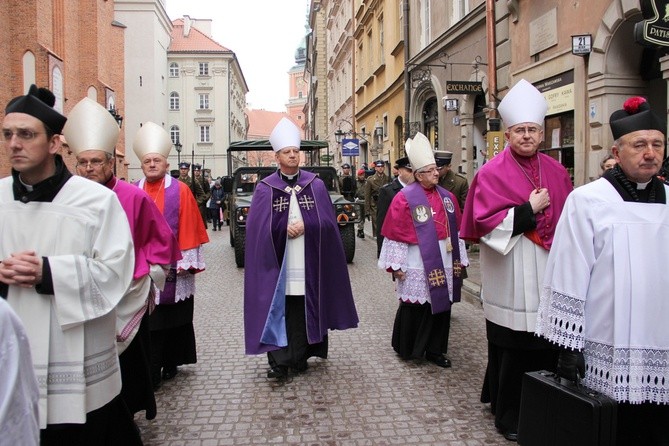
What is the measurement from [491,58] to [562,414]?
11405 millimetres

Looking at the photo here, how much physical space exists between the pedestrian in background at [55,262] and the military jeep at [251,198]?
7237 mm

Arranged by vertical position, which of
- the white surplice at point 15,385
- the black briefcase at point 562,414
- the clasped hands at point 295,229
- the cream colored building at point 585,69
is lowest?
the black briefcase at point 562,414

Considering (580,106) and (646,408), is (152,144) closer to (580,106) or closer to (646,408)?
(646,408)

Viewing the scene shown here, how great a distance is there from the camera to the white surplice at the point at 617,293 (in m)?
2.82

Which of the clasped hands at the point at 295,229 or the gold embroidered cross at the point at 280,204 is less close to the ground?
the gold embroidered cross at the point at 280,204

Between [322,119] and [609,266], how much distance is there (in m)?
49.2

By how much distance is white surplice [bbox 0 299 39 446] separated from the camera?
1.50 metres

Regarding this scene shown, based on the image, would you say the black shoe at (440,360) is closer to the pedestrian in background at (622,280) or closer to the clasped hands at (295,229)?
the clasped hands at (295,229)

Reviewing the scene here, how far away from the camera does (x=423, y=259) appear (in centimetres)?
558

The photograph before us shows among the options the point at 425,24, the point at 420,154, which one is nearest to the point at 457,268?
the point at 420,154

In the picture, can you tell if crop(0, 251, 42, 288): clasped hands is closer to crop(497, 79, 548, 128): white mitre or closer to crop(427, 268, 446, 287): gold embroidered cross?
crop(497, 79, 548, 128): white mitre

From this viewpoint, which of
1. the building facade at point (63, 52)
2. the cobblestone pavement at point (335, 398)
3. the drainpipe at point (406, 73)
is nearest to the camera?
the cobblestone pavement at point (335, 398)

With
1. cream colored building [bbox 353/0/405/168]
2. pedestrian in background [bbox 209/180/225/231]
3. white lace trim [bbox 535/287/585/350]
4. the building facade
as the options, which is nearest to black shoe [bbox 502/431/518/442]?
white lace trim [bbox 535/287/585/350]

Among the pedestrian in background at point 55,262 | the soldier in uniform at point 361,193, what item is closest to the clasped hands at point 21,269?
the pedestrian in background at point 55,262
